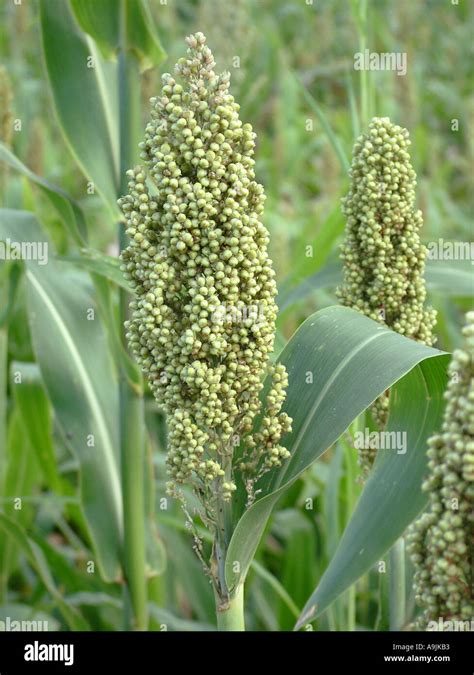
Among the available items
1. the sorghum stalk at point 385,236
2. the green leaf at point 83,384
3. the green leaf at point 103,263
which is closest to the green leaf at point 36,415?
the green leaf at point 83,384

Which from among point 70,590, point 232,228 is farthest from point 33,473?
point 232,228

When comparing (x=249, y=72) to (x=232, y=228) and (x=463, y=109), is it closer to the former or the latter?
(x=463, y=109)

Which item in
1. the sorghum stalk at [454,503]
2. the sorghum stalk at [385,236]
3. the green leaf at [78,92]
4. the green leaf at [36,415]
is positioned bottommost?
the sorghum stalk at [454,503]

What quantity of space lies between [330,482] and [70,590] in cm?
121

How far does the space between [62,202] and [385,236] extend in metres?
1.04

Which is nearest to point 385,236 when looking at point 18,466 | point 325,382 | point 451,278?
point 325,382

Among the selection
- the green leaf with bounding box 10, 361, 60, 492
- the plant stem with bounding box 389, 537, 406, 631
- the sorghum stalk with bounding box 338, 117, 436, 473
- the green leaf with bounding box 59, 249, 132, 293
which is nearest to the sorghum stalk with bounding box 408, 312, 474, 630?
the sorghum stalk with bounding box 338, 117, 436, 473

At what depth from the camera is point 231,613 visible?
1771 mm

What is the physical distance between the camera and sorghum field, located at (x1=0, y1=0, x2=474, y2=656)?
1.59 metres

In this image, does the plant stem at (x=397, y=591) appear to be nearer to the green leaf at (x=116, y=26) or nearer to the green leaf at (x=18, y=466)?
the green leaf at (x=116, y=26)

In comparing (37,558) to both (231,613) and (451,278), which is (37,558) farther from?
(451,278)

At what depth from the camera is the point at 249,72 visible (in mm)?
8320

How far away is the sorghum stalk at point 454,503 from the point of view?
1.34 meters

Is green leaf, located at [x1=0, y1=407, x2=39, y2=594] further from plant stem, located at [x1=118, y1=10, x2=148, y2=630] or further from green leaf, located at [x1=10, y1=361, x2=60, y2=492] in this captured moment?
plant stem, located at [x1=118, y1=10, x2=148, y2=630]
